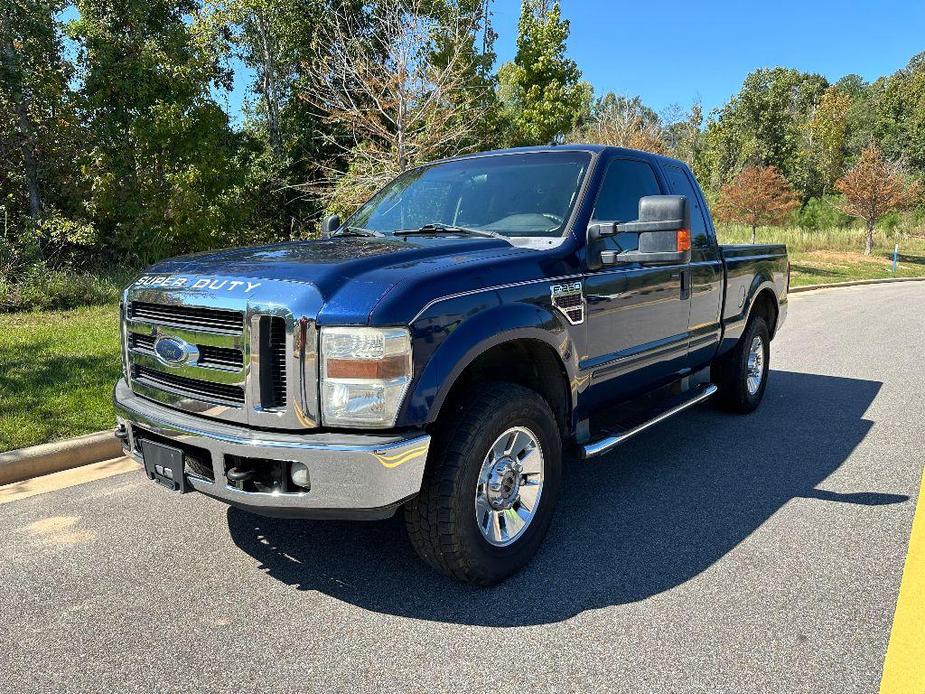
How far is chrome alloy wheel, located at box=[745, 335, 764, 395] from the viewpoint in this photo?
19.4 feet

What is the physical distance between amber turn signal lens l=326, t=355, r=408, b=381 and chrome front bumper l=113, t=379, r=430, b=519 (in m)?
0.24

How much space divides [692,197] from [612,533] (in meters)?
2.75

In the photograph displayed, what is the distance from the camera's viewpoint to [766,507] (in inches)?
157

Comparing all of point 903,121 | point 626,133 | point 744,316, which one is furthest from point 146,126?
point 903,121

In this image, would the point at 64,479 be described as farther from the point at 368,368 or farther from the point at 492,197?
the point at 492,197

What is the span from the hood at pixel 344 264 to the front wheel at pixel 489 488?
639 mm

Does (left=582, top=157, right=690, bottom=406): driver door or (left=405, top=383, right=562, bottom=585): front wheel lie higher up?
(left=582, top=157, right=690, bottom=406): driver door

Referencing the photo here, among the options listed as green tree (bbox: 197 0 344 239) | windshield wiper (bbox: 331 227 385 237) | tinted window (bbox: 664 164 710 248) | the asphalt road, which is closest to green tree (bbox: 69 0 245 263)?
green tree (bbox: 197 0 344 239)

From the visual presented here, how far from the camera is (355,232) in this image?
14.0ft

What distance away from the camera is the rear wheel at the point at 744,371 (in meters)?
5.67

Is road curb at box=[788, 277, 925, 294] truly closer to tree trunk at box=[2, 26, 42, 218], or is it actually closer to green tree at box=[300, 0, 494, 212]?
green tree at box=[300, 0, 494, 212]

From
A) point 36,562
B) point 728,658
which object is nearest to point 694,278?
point 728,658

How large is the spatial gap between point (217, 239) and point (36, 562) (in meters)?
13.6

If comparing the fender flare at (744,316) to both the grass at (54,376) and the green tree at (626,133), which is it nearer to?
the grass at (54,376)
